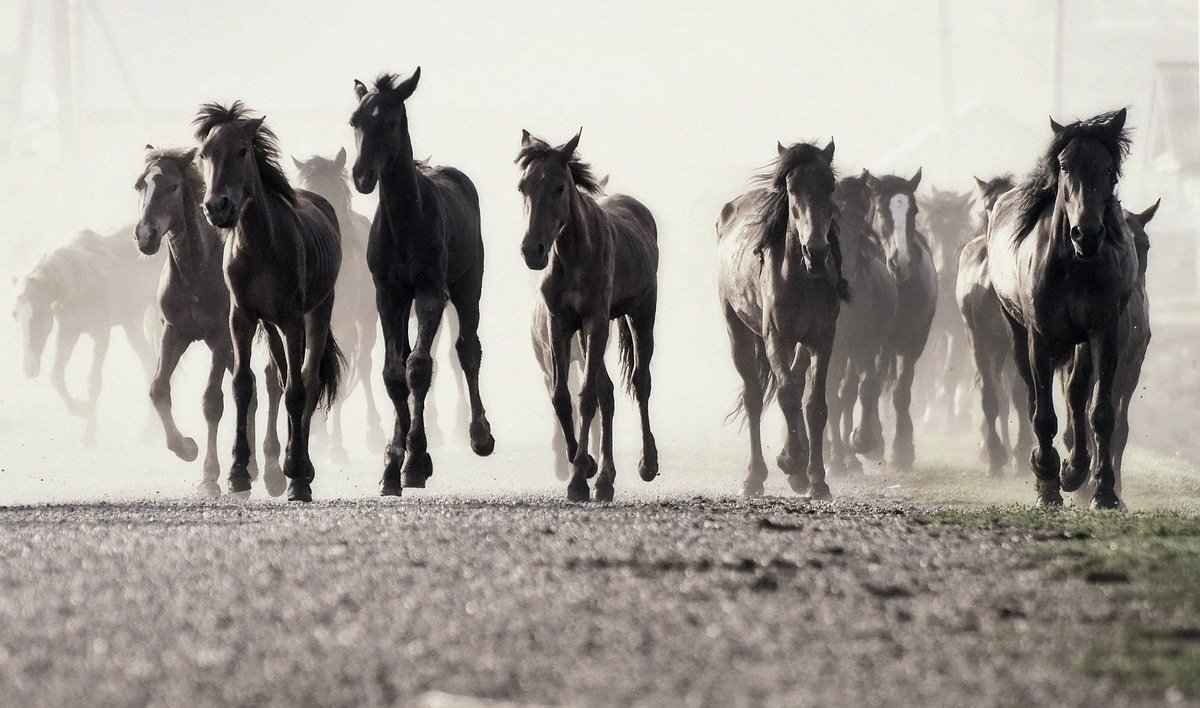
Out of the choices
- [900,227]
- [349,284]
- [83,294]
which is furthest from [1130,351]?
[83,294]

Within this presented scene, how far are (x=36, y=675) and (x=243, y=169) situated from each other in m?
6.40

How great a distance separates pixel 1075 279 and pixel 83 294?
59.2 ft

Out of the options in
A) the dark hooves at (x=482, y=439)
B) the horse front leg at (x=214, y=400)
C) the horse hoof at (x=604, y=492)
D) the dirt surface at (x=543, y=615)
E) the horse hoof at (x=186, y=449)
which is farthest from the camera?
the horse hoof at (x=186, y=449)

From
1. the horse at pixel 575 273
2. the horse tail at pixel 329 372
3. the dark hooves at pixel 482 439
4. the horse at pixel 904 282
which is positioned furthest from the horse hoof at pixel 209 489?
the horse at pixel 904 282

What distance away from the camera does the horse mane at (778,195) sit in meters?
12.4

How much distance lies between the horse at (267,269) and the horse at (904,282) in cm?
671

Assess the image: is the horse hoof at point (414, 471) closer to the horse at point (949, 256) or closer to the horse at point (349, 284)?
the horse at point (349, 284)

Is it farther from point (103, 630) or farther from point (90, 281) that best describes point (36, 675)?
point (90, 281)

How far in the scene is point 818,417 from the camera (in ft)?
42.2

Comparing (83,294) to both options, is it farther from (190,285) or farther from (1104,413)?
(1104,413)

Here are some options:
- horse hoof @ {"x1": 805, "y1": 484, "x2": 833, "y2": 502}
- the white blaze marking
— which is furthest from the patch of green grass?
the white blaze marking

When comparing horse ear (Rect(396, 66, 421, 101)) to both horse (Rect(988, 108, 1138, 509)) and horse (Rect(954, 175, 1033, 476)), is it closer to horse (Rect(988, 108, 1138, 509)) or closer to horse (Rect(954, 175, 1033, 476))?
horse (Rect(988, 108, 1138, 509))

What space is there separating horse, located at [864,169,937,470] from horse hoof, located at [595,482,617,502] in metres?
5.94

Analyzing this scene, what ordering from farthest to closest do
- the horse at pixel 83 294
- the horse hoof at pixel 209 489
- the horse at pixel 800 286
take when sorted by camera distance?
the horse at pixel 83 294
the horse hoof at pixel 209 489
the horse at pixel 800 286
